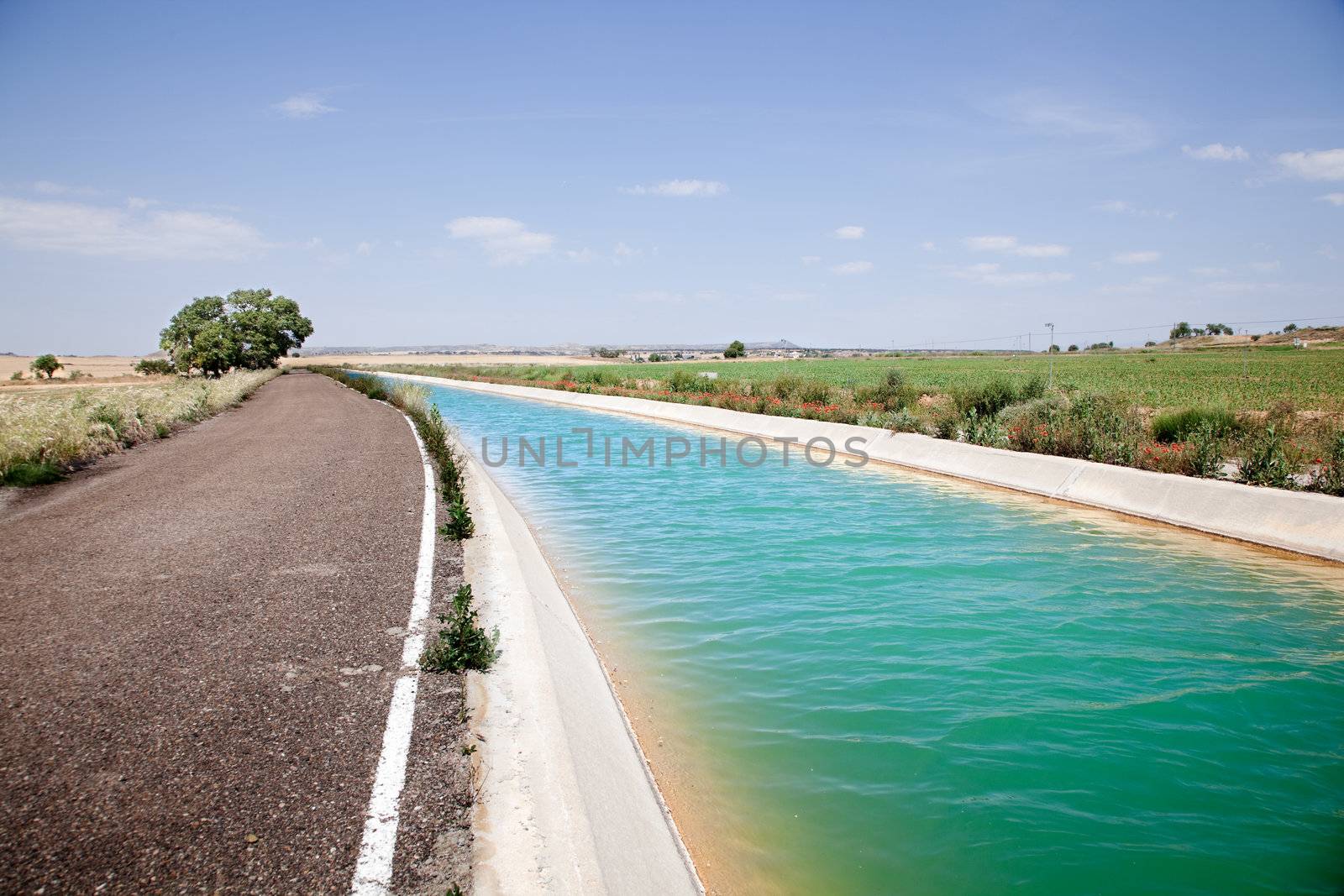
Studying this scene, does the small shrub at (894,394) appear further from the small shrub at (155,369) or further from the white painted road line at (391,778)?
the small shrub at (155,369)

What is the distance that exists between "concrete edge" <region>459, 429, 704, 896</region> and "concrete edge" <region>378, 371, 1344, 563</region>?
10.1 meters

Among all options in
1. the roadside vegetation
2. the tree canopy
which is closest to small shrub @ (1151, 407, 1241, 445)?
the roadside vegetation

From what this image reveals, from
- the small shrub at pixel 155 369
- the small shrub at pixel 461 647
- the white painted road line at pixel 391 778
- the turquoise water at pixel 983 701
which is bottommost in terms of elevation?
the turquoise water at pixel 983 701

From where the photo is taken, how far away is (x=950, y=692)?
19.9 feet

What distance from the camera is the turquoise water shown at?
4.16 m

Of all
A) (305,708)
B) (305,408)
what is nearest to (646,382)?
(305,408)

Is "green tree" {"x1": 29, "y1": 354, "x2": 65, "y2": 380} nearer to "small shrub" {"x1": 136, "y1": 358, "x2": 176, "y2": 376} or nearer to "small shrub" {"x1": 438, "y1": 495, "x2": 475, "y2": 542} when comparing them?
"small shrub" {"x1": 136, "y1": 358, "x2": 176, "y2": 376}

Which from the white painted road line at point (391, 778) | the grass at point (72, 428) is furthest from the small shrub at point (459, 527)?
the grass at point (72, 428)

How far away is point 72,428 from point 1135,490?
66.2 ft

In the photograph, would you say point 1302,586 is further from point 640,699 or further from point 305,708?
point 305,708

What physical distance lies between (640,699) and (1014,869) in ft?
9.54

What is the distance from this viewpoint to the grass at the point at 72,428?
12203 mm

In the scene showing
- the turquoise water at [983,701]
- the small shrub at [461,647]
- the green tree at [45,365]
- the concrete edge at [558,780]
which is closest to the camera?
the concrete edge at [558,780]

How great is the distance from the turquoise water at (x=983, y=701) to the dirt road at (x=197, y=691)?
208cm
